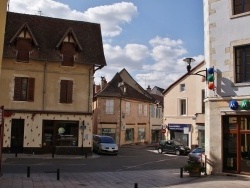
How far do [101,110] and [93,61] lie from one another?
41.4 feet

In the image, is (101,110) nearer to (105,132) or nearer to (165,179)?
(105,132)

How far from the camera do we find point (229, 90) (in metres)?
16.8

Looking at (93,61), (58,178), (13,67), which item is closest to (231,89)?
(58,178)

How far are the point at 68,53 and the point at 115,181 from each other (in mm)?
16050

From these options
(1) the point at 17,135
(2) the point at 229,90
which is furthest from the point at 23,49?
(2) the point at 229,90

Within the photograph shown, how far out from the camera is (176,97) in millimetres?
40781

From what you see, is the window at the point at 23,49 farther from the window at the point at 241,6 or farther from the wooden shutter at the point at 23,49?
the window at the point at 241,6

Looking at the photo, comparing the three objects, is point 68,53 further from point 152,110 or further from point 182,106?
point 152,110

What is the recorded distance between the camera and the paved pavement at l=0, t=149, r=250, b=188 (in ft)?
46.9

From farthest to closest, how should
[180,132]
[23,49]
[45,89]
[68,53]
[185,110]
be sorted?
[180,132]
[185,110]
[68,53]
[45,89]
[23,49]

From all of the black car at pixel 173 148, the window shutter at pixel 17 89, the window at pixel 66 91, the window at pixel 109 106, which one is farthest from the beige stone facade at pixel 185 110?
the window shutter at pixel 17 89

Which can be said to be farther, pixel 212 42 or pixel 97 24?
pixel 97 24

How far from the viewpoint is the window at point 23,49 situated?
28.3 meters

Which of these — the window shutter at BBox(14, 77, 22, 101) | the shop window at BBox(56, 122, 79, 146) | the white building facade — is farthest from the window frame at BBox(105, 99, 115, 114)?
the white building facade
